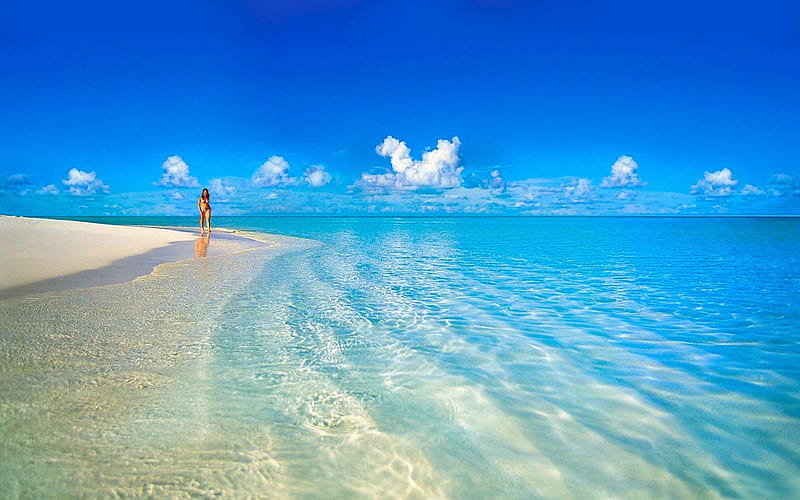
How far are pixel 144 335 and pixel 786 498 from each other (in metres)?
6.52


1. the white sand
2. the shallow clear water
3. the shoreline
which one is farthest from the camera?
the white sand

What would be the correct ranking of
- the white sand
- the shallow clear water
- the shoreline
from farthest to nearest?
the white sand
the shoreline
the shallow clear water

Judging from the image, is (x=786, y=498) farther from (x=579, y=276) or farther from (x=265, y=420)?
(x=579, y=276)

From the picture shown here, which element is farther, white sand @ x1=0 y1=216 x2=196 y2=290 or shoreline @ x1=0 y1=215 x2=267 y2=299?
white sand @ x1=0 y1=216 x2=196 y2=290

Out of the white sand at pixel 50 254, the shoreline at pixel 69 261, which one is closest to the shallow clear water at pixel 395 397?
the shoreline at pixel 69 261

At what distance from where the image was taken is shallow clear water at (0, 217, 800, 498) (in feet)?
9.76

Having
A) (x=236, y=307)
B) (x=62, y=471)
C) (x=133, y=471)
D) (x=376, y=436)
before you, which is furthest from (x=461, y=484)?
(x=236, y=307)

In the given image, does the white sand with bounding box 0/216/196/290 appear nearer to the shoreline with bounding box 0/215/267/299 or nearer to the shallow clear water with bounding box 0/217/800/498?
the shoreline with bounding box 0/215/267/299

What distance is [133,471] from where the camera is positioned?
113 inches

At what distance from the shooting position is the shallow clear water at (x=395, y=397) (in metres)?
2.97

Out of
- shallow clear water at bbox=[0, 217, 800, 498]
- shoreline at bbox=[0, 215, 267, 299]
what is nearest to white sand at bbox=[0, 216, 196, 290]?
shoreline at bbox=[0, 215, 267, 299]

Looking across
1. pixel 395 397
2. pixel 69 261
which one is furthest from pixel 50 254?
pixel 395 397

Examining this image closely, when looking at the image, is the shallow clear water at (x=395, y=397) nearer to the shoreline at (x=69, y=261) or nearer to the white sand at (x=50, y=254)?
the shoreline at (x=69, y=261)

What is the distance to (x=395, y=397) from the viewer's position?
4.25 meters
